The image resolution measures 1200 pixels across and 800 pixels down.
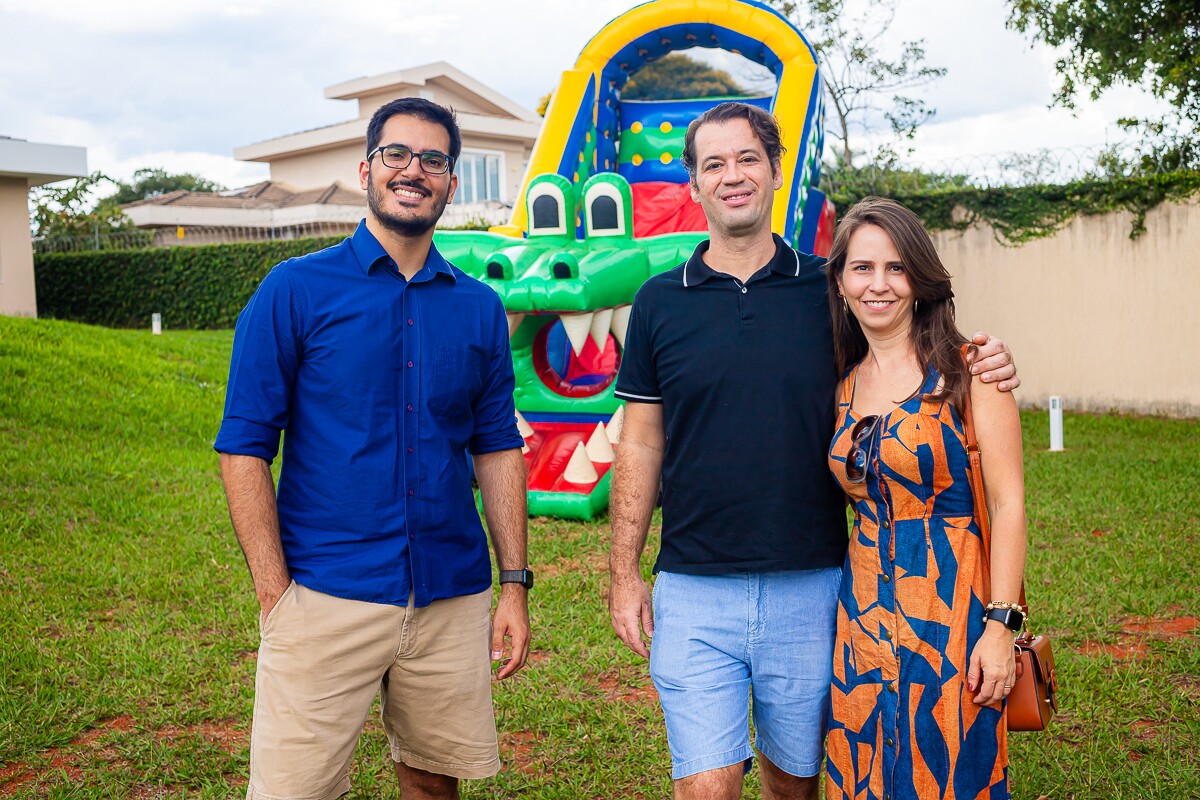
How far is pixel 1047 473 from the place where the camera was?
771cm

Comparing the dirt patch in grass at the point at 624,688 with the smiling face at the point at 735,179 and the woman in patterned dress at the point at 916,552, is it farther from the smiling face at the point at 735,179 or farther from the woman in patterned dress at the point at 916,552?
the smiling face at the point at 735,179

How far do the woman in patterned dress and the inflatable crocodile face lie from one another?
12.3ft

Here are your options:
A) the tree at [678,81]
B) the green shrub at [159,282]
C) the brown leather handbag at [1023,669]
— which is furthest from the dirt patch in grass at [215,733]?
the green shrub at [159,282]

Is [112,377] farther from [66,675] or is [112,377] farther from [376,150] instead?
[376,150]

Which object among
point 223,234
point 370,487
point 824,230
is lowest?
point 370,487

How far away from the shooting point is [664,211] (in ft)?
26.6

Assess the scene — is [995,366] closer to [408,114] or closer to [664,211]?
[408,114]

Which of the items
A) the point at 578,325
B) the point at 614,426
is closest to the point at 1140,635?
the point at 614,426

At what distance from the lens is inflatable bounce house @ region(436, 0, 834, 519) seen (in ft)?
20.3

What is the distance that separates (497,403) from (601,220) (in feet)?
13.3

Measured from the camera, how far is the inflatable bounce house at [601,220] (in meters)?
6.20

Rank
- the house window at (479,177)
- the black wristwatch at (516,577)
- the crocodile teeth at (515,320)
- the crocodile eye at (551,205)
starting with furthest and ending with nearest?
the house window at (479,177) → the crocodile eye at (551,205) → the crocodile teeth at (515,320) → the black wristwatch at (516,577)

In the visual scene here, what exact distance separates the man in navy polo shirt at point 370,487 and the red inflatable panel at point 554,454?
13.7 ft

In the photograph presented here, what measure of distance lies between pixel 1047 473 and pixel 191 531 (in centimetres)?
605
